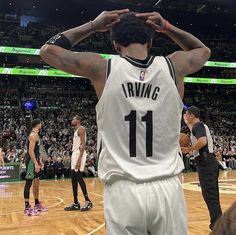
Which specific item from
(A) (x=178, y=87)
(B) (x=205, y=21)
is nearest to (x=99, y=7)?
(B) (x=205, y=21)

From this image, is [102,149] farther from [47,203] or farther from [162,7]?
[162,7]

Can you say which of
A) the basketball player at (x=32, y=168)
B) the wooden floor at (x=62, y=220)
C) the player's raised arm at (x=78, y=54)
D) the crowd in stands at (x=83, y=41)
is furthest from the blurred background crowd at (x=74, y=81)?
the player's raised arm at (x=78, y=54)

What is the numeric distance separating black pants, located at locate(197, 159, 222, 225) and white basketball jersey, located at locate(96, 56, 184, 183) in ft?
10.1

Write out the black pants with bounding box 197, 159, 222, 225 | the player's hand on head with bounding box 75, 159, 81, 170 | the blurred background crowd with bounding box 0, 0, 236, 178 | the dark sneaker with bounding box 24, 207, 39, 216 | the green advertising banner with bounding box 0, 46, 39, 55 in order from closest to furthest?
the black pants with bounding box 197, 159, 222, 225 → the dark sneaker with bounding box 24, 207, 39, 216 → the player's hand on head with bounding box 75, 159, 81, 170 → the blurred background crowd with bounding box 0, 0, 236, 178 → the green advertising banner with bounding box 0, 46, 39, 55

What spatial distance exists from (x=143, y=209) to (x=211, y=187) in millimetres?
3274

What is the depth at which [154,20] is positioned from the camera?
198cm

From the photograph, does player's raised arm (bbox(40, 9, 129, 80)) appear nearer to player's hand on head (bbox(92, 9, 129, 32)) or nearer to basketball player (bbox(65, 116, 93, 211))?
player's hand on head (bbox(92, 9, 129, 32))

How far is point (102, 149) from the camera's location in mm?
1884

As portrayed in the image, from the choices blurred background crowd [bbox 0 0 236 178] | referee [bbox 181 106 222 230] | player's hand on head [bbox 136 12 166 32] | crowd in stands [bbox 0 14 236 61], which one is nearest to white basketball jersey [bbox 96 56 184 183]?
player's hand on head [bbox 136 12 166 32]

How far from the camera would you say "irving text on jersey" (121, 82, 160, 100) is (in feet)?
→ 5.98

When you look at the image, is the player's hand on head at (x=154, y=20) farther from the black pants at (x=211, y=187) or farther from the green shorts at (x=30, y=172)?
the green shorts at (x=30, y=172)

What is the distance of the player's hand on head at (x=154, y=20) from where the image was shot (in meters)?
1.93

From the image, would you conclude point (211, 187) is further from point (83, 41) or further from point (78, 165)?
point (83, 41)

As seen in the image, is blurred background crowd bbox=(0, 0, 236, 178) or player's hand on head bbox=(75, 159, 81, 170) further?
blurred background crowd bbox=(0, 0, 236, 178)
